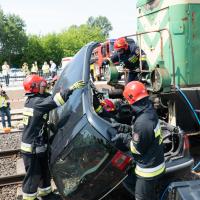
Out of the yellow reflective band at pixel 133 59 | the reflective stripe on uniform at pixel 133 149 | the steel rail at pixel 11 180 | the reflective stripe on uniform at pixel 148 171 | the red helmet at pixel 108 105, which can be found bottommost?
the steel rail at pixel 11 180

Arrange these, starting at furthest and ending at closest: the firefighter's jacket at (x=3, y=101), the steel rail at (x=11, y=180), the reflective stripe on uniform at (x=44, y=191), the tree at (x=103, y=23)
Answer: the tree at (x=103, y=23)
the firefighter's jacket at (x=3, y=101)
the steel rail at (x=11, y=180)
the reflective stripe on uniform at (x=44, y=191)

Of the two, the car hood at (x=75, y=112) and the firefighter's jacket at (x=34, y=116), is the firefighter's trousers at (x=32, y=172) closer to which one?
the firefighter's jacket at (x=34, y=116)

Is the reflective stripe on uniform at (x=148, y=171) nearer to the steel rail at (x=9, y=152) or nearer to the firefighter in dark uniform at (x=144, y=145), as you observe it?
the firefighter in dark uniform at (x=144, y=145)

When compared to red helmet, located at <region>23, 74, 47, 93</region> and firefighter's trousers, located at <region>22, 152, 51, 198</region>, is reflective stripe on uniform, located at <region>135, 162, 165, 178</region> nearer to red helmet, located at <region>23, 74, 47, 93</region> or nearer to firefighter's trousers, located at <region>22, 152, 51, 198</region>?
firefighter's trousers, located at <region>22, 152, 51, 198</region>

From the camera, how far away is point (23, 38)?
5834 centimetres

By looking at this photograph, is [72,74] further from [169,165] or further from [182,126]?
[182,126]

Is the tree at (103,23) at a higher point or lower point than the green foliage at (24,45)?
higher

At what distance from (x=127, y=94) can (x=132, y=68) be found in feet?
9.87

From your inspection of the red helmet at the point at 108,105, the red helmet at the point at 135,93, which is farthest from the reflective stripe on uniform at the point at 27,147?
the red helmet at the point at 135,93

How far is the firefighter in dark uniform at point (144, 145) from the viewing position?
11.2 feet

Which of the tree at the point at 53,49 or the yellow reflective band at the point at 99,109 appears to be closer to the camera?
the yellow reflective band at the point at 99,109

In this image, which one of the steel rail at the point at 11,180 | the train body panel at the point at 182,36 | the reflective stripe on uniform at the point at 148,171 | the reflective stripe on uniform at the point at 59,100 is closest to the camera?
the reflective stripe on uniform at the point at 148,171

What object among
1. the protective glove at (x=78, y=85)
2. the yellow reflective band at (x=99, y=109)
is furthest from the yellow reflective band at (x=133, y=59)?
the protective glove at (x=78, y=85)

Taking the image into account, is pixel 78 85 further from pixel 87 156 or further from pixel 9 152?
pixel 9 152
